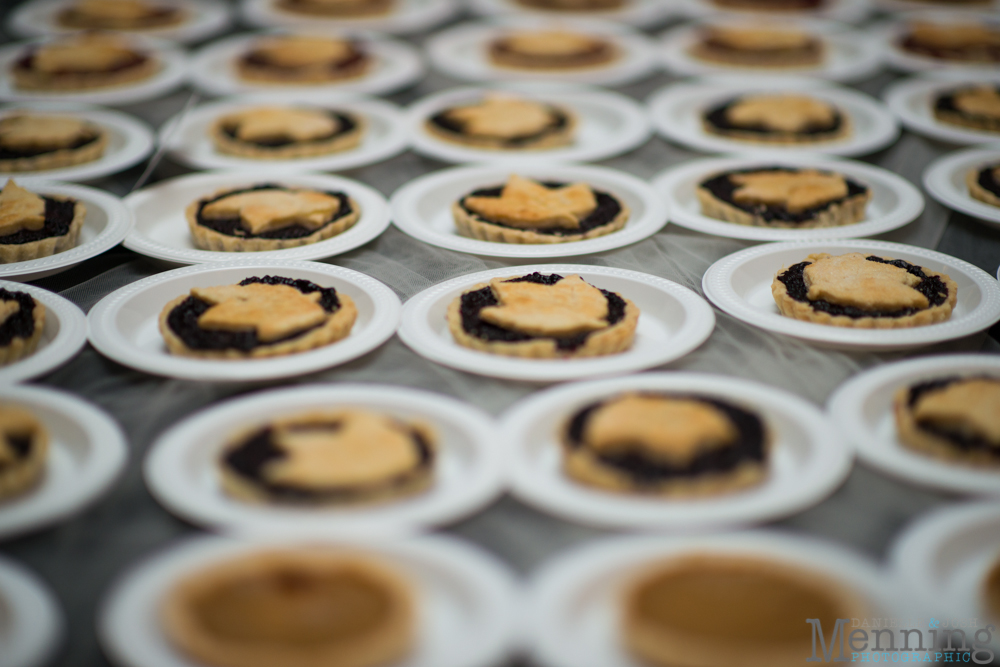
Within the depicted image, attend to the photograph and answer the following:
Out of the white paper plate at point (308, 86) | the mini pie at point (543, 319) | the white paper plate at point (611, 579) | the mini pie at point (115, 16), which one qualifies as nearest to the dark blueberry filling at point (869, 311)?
the mini pie at point (543, 319)

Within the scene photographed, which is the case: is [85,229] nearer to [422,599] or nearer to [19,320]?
[19,320]

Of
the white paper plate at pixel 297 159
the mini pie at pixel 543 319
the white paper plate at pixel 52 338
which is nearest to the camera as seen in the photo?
the white paper plate at pixel 52 338

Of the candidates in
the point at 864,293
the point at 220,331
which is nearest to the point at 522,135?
the point at 864,293

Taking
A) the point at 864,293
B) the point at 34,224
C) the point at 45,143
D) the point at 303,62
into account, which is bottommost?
→ the point at 864,293

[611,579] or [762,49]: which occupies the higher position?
[762,49]

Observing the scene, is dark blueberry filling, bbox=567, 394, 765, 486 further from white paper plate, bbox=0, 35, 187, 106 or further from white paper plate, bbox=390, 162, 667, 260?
white paper plate, bbox=0, 35, 187, 106

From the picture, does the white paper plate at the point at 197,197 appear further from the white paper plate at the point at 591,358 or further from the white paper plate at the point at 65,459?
the white paper plate at the point at 65,459
